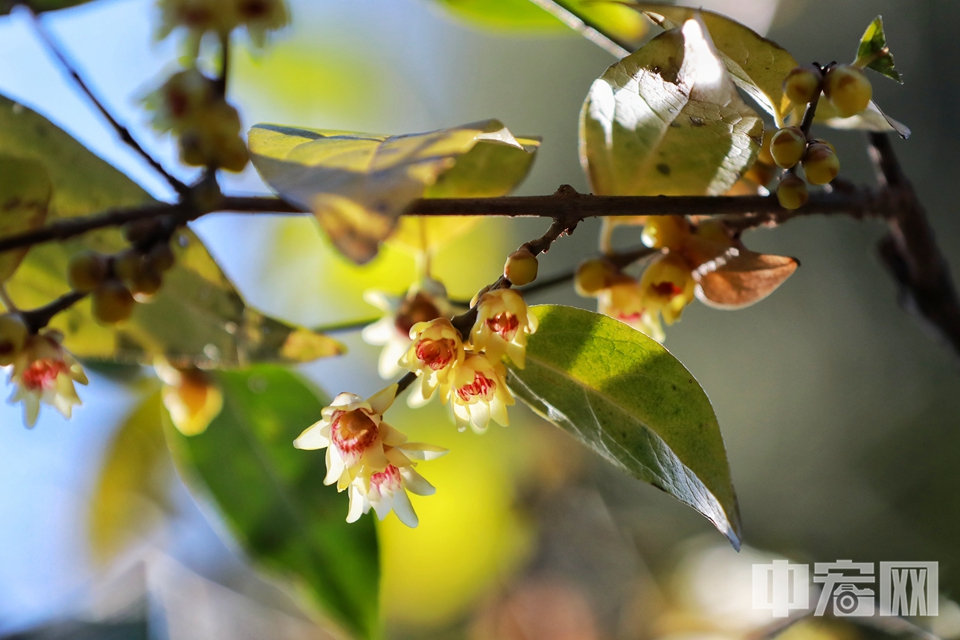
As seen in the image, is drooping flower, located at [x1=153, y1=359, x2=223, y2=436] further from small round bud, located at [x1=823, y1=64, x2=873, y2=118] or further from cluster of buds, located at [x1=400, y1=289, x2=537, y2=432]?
small round bud, located at [x1=823, y1=64, x2=873, y2=118]

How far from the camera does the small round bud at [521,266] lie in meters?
0.48

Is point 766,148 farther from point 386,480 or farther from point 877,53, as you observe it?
point 386,480

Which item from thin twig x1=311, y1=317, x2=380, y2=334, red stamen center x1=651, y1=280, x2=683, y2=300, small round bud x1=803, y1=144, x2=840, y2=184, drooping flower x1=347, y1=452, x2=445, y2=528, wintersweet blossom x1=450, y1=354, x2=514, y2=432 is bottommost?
drooping flower x1=347, y1=452, x2=445, y2=528

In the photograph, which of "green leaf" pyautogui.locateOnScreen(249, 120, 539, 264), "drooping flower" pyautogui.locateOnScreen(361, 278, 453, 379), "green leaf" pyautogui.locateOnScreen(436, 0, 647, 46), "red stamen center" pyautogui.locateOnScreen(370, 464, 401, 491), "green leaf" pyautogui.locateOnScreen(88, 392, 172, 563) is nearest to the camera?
"green leaf" pyautogui.locateOnScreen(249, 120, 539, 264)

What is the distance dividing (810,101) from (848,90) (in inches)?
0.9

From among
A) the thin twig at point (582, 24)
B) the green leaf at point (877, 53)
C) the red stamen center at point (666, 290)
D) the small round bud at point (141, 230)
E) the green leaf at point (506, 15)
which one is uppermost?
the green leaf at point (506, 15)

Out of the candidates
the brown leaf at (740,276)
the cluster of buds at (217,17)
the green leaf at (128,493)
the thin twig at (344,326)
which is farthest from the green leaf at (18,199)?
the green leaf at (128,493)

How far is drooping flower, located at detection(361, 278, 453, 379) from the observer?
69 cm

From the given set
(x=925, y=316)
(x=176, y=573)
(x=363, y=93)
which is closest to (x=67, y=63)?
(x=925, y=316)

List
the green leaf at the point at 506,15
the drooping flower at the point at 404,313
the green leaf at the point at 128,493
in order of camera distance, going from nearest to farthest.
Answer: the drooping flower at the point at 404,313
the green leaf at the point at 506,15
the green leaf at the point at 128,493

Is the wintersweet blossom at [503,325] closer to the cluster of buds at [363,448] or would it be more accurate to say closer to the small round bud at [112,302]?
the cluster of buds at [363,448]

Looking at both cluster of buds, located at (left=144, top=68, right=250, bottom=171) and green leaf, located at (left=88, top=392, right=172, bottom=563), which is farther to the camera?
green leaf, located at (left=88, top=392, right=172, bottom=563)

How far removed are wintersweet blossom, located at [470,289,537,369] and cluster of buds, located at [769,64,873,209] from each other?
185 millimetres

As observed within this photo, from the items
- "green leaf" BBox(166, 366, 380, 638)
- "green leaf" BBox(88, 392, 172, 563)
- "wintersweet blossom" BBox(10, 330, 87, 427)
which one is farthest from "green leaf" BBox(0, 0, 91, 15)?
"green leaf" BBox(88, 392, 172, 563)
